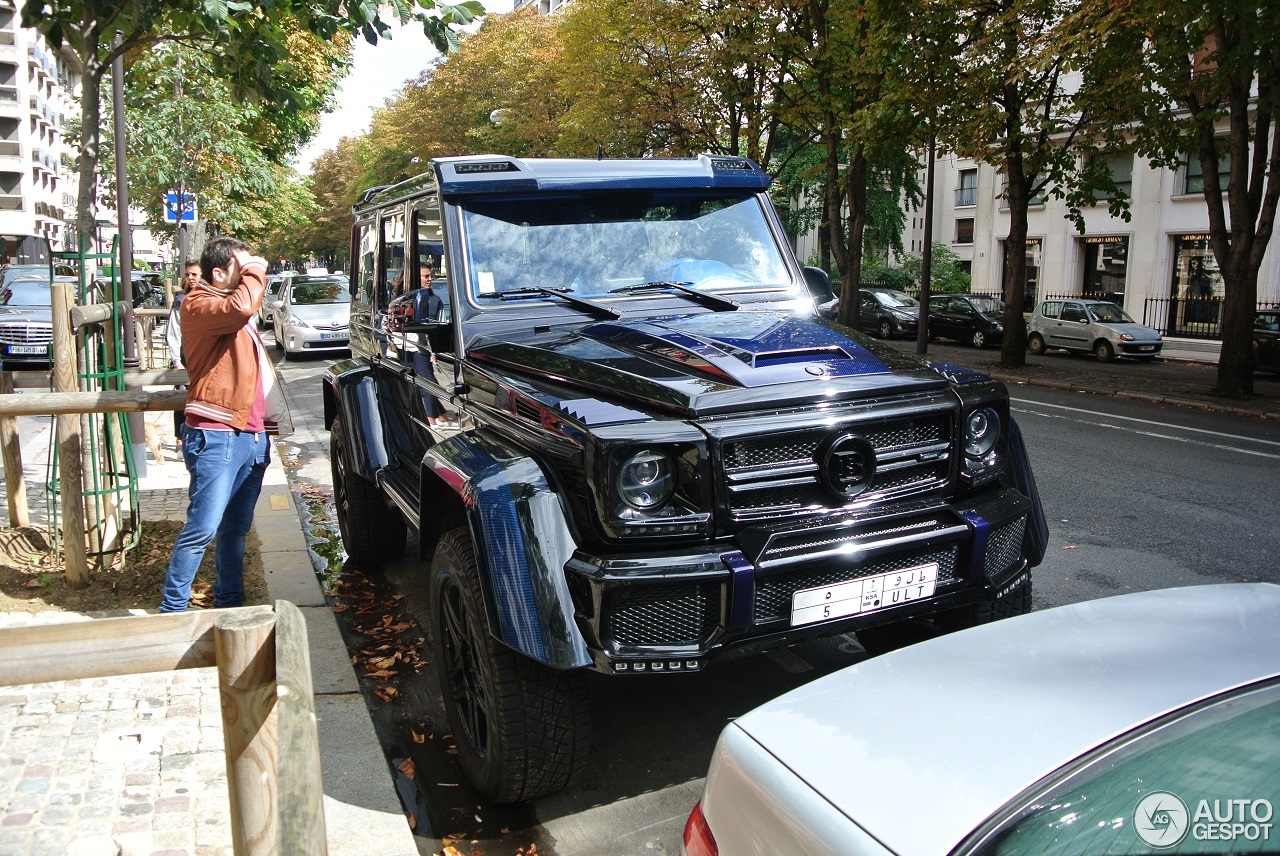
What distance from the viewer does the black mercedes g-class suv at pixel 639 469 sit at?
3.16 m

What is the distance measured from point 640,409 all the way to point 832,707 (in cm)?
150

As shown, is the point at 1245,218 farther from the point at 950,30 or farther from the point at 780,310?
the point at 780,310

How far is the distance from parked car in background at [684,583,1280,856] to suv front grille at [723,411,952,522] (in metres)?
1.03

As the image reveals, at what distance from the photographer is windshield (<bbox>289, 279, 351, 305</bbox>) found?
22958 millimetres

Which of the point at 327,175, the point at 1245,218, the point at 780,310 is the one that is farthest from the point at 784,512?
the point at 327,175

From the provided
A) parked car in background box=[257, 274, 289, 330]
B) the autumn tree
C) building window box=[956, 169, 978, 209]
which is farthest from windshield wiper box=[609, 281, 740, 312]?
building window box=[956, 169, 978, 209]

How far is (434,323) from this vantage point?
442 cm

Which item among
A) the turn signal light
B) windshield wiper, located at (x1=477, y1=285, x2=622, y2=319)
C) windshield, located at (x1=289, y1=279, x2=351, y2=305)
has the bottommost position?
the turn signal light

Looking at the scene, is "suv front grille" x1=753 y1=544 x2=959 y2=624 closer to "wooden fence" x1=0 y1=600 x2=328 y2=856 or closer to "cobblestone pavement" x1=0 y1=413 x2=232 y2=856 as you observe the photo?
"wooden fence" x1=0 y1=600 x2=328 y2=856

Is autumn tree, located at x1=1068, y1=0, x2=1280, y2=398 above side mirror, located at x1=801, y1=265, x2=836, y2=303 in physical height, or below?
above

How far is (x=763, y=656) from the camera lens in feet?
16.1

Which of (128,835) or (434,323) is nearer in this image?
(128,835)

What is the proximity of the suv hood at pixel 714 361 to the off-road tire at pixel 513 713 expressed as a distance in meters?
0.78

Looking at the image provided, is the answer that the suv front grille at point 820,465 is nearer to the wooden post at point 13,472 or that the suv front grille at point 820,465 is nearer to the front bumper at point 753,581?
the front bumper at point 753,581
